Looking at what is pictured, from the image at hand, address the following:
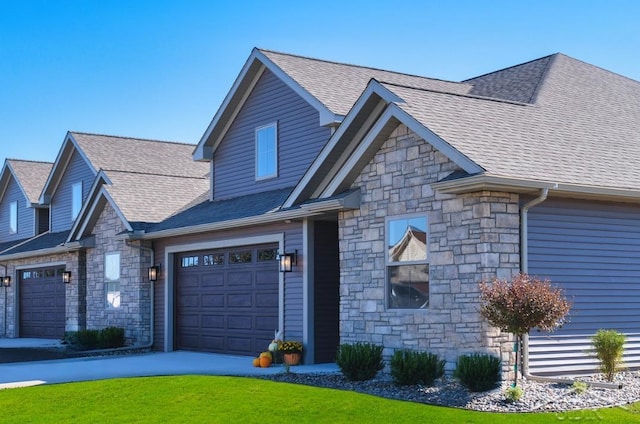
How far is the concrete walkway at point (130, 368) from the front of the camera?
15906 mm

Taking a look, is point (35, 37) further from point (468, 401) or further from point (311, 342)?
point (468, 401)

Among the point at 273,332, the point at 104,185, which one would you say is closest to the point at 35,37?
the point at 104,185

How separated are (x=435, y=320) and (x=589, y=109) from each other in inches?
275

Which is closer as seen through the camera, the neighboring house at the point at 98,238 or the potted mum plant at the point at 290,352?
the potted mum plant at the point at 290,352

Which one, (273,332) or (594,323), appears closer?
(594,323)

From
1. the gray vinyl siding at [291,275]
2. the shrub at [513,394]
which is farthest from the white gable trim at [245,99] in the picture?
the shrub at [513,394]

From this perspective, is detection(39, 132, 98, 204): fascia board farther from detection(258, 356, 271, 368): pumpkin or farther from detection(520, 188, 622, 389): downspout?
detection(520, 188, 622, 389): downspout

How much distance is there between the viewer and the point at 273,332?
1886 centimetres

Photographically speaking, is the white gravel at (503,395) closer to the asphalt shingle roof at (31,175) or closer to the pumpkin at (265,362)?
the pumpkin at (265,362)

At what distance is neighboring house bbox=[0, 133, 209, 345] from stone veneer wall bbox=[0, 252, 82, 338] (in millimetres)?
31

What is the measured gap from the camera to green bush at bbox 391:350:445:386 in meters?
13.2

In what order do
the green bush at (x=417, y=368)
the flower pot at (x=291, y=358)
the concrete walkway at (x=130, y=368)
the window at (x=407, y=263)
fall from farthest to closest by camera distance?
the flower pot at (x=291, y=358)
the concrete walkway at (x=130, y=368)
the window at (x=407, y=263)
the green bush at (x=417, y=368)

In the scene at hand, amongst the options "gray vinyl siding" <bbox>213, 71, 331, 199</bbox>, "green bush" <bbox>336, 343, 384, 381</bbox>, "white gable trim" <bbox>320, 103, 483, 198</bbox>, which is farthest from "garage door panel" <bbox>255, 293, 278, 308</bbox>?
"green bush" <bbox>336, 343, 384, 381</bbox>

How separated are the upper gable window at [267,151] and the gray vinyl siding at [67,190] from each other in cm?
893
